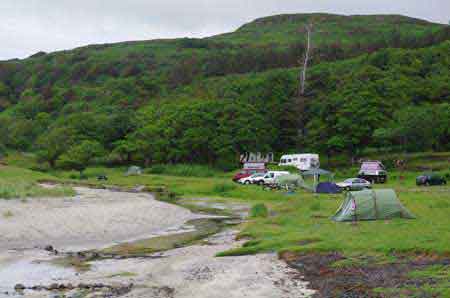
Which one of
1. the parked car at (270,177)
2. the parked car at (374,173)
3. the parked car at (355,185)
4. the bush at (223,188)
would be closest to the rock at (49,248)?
the bush at (223,188)

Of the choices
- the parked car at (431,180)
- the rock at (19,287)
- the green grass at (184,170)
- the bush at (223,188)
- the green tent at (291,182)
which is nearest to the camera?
the rock at (19,287)

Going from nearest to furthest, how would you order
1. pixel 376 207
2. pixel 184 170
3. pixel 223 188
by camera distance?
pixel 376 207
pixel 223 188
pixel 184 170

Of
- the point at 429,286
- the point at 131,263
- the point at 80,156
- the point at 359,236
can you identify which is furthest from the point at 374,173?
the point at 80,156

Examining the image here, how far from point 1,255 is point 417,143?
7194 cm

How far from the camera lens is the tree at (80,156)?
101 m

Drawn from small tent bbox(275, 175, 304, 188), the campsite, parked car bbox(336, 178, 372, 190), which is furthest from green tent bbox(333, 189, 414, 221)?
small tent bbox(275, 175, 304, 188)

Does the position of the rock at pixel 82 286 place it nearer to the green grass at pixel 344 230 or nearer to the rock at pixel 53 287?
the rock at pixel 53 287

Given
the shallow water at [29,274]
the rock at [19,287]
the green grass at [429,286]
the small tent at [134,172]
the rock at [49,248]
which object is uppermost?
the green grass at [429,286]

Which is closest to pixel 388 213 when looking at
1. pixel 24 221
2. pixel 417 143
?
pixel 24 221

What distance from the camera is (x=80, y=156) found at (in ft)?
331

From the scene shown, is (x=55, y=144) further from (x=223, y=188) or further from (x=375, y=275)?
(x=375, y=275)

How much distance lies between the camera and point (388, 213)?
30250 mm

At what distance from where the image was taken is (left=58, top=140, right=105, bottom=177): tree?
10070 cm

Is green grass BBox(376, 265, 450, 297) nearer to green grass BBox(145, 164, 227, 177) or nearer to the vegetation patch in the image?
the vegetation patch
